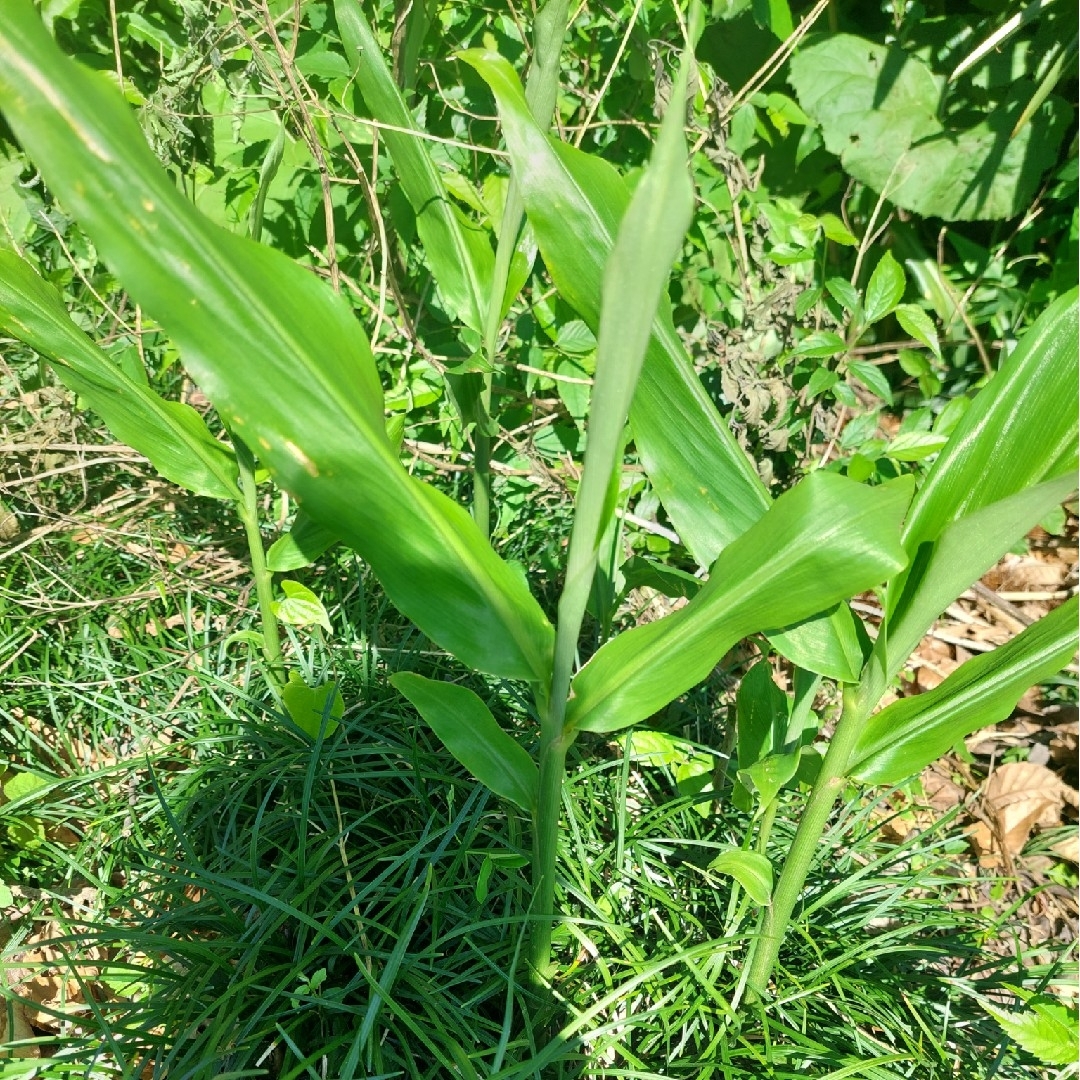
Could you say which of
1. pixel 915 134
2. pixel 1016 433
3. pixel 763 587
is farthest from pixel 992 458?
pixel 915 134

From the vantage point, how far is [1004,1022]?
90 centimetres

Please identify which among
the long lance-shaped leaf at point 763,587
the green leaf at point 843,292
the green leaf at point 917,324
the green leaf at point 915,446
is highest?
the long lance-shaped leaf at point 763,587

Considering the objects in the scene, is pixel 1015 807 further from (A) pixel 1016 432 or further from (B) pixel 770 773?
(A) pixel 1016 432

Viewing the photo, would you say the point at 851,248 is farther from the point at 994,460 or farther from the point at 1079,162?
the point at 994,460

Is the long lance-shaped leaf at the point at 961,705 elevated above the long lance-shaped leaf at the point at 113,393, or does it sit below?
below

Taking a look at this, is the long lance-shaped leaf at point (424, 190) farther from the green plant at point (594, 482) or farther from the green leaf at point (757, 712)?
the green leaf at point (757, 712)

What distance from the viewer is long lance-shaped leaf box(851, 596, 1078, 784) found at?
0.80 m

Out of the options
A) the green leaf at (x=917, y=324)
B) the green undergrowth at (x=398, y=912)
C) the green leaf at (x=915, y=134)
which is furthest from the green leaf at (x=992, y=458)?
the green leaf at (x=915, y=134)

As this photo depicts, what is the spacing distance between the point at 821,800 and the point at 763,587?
10.1 inches

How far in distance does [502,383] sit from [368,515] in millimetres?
1155

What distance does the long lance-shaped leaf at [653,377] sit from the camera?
2.96 feet

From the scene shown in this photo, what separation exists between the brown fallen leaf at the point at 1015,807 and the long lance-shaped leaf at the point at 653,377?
3.19ft

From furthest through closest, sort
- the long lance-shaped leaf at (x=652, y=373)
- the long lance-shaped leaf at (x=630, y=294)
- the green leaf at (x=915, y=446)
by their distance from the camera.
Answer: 1. the green leaf at (x=915, y=446)
2. the long lance-shaped leaf at (x=652, y=373)
3. the long lance-shaped leaf at (x=630, y=294)

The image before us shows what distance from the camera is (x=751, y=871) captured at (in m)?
0.91
